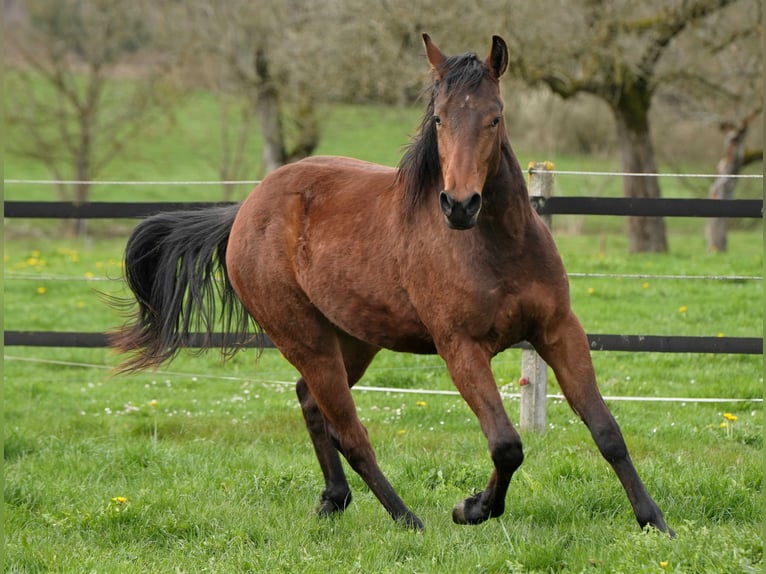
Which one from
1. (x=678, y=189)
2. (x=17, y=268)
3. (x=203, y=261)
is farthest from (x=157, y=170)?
(x=203, y=261)

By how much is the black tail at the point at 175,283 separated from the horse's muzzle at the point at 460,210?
2.29 m

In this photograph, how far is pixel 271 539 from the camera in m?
4.38

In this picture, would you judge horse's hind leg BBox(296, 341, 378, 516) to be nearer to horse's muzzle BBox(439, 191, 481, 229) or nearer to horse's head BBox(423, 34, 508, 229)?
horse's head BBox(423, 34, 508, 229)

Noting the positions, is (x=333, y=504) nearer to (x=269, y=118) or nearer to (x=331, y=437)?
(x=331, y=437)

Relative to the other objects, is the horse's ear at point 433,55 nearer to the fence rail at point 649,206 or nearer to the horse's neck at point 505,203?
the horse's neck at point 505,203

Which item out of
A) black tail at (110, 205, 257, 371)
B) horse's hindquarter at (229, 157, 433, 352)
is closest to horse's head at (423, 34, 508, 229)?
horse's hindquarter at (229, 157, 433, 352)

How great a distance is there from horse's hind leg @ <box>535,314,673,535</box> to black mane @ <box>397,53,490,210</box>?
35.1 inches

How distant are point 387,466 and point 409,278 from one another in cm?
156

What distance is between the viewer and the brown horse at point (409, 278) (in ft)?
13.3

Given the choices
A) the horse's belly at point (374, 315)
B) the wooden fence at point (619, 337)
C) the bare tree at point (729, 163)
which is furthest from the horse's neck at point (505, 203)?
the bare tree at point (729, 163)

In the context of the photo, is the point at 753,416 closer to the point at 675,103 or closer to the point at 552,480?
the point at 552,480

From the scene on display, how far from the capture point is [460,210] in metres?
3.62

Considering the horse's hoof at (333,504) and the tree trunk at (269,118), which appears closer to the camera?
the horse's hoof at (333,504)

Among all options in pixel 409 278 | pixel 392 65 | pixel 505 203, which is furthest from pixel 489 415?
pixel 392 65
